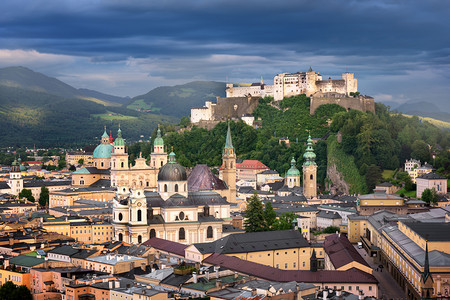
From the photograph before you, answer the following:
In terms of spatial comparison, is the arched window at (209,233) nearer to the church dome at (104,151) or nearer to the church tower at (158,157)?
the church tower at (158,157)

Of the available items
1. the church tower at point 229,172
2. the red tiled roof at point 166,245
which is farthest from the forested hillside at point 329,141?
the red tiled roof at point 166,245

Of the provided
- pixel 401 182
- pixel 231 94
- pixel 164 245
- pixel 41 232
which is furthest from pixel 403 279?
pixel 231 94

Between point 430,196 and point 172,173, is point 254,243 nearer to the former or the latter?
point 172,173

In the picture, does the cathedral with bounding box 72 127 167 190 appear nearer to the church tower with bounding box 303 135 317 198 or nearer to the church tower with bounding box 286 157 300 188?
the church tower with bounding box 286 157 300 188

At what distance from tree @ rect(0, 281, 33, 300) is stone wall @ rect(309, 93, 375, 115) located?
80139 millimetres

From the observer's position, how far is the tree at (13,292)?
5159cm

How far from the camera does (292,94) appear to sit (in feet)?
433

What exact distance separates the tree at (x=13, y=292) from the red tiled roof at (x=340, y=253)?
2171 cm

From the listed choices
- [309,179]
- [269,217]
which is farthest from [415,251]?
[309,179]

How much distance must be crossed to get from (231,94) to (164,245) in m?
79.8

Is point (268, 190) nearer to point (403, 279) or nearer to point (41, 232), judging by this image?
point (41, 232)

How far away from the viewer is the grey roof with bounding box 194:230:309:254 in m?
61.3

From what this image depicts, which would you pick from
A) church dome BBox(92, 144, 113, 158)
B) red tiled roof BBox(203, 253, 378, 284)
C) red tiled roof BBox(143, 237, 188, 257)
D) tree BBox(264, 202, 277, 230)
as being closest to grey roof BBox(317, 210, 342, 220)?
tree BBox(264, 202, 277, 230)

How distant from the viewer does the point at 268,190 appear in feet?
369
